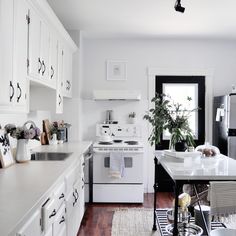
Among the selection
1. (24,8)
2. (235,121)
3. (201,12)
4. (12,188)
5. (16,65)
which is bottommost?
(12,188)

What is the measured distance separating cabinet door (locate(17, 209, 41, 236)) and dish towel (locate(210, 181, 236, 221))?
119cm

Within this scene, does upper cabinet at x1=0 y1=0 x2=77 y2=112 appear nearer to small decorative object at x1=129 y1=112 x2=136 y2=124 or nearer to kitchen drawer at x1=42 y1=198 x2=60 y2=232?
kitchen drawer at x1=42 y1=198 x2=60 y2=232

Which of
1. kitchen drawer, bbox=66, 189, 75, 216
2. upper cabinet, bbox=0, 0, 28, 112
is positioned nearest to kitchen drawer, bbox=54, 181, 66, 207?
kitchen drawer, bbox=66, 189, 75, 216

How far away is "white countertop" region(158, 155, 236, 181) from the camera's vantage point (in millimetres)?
2236

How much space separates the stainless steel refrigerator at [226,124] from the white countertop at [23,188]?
2.57m

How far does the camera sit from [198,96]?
16.8 feet

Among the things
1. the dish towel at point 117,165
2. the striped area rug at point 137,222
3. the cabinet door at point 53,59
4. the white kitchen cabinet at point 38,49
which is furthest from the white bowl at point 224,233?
the cabinet door at point 53,59

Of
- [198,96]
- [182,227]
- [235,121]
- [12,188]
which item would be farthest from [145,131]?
[12,188]

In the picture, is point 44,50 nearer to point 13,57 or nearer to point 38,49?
point 38,49

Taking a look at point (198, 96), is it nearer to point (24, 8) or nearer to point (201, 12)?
point (201, 12)

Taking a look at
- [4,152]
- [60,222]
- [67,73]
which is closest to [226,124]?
[67,73]

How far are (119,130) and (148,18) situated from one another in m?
1.82

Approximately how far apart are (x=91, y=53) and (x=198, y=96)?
1907mm

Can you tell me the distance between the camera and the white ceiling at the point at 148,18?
3510mm
